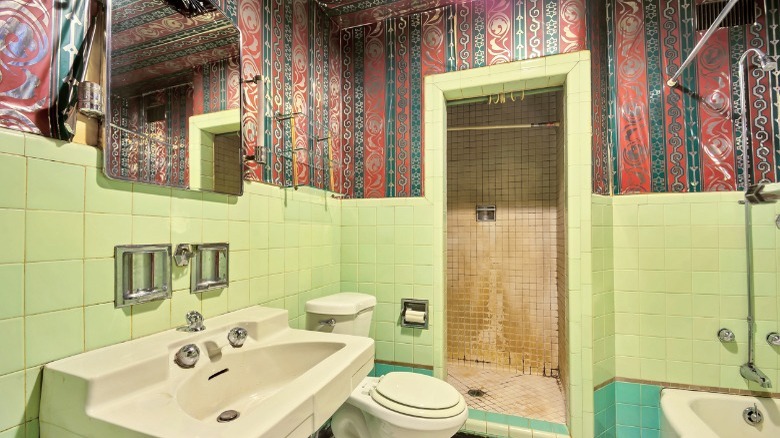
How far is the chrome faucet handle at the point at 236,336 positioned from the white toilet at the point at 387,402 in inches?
22.6

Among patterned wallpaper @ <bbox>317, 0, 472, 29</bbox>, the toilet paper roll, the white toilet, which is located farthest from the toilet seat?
patterned wallpaper @ <bbox>317, 0, 472, 29</bbox>

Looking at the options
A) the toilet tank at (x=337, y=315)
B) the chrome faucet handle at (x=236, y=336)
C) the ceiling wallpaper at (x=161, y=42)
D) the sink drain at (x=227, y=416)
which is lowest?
the sink drain at (x=227, y=416)

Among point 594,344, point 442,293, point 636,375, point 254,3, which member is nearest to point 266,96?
point 254,3

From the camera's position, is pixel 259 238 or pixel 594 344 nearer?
pixel 259 238

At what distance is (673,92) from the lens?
6.12 feet

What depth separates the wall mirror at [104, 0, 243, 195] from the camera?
1.03 meters

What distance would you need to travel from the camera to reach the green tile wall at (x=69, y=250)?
2.58 ft

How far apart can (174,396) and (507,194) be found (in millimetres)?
2776

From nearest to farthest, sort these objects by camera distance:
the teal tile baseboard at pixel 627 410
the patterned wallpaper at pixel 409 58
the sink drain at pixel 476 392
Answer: the teal tile baseboard at pixel 627 410
the patterned wallpaper at pixel 409 58
the sink drain at pixel 476 392

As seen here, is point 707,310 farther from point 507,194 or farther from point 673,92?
point 507,194

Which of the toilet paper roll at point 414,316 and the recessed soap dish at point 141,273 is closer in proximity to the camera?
the recessed soap dish at point 141,273

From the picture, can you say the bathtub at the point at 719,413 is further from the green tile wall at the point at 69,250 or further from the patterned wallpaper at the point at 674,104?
the green tile wall at the point at 69,250

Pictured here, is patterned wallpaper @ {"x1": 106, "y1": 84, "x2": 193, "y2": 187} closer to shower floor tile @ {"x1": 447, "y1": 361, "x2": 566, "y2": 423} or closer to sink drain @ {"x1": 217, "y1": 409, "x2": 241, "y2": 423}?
sink drain @ {"x1": 217, "y1": 409, "x2": 241, "y2": 423}

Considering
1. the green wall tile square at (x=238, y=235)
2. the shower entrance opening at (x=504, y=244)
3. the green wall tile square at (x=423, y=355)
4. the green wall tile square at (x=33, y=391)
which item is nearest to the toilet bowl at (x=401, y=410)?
the green wall tile square at (x=423, y=355)
